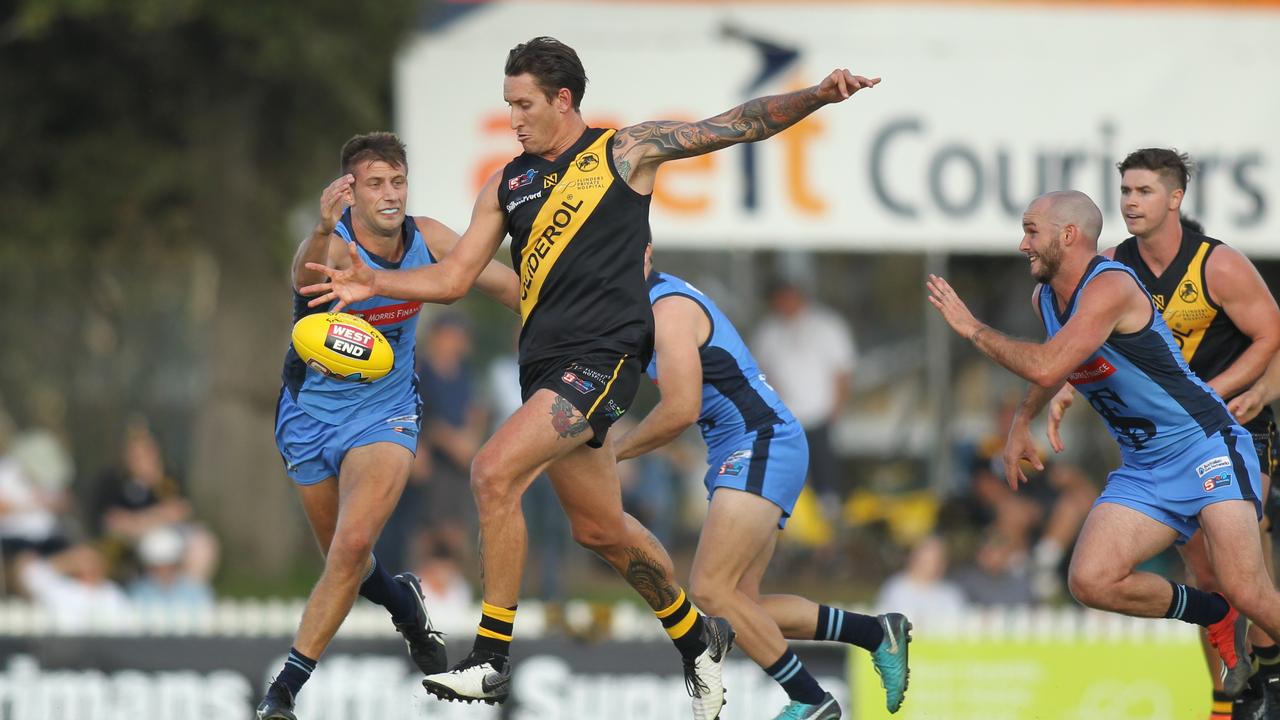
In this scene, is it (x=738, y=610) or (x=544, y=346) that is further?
(x=738, y=610)

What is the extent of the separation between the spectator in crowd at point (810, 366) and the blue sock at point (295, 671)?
6.97 meters

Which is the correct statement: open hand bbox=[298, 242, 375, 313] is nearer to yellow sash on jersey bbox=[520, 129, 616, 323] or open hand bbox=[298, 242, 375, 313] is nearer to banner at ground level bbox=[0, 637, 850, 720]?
yellow sash on jersey bbox=[520, 129, 616, 323]

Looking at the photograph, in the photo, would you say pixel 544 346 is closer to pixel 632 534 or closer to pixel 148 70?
pixel 632 534

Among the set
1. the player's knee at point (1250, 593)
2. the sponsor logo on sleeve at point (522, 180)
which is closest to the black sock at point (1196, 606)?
the player's knee at point (1250, 593)

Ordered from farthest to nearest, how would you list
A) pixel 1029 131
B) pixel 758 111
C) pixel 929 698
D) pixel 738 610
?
1. pixel 1029 131
2. pixel 929 698
3. pixel 738 610
4. pixel 758 111

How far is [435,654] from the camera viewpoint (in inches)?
320

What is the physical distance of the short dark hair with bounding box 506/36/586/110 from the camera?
691 centimetres

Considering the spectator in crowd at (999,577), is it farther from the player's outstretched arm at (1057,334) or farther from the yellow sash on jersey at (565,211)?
the yellow sash on jersey at (565,211)

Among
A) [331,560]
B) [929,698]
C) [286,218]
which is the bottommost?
[929,698]

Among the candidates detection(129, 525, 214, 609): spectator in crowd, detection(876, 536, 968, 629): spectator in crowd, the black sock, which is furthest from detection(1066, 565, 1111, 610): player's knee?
detection(129, 525, 214, 609): spectator in crowd

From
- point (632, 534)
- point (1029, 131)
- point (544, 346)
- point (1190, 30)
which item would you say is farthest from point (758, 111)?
point (1190, 30)

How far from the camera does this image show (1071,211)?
739 centimetres

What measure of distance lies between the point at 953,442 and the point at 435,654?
359 inches

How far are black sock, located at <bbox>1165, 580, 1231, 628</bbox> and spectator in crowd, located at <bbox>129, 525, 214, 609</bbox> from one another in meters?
8.28
